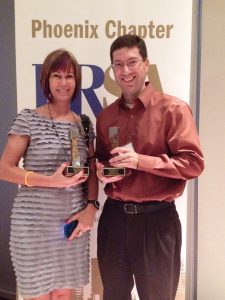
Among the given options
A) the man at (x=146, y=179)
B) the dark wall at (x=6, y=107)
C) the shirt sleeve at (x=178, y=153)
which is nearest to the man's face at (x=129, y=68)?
the man at (x=146, y=179)

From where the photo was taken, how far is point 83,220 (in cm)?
184

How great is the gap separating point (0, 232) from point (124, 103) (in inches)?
73.0

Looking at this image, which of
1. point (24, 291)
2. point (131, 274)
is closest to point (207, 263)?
point (131, 274)

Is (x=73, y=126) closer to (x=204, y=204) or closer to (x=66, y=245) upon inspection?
(x=66, y=245)

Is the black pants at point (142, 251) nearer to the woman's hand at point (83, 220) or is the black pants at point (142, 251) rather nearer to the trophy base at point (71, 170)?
the woman's hand at point (83, 220)

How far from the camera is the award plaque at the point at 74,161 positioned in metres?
1.67

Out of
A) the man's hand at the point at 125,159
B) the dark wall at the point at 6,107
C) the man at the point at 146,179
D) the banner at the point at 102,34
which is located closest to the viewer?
the man's hand at the point at 125,159

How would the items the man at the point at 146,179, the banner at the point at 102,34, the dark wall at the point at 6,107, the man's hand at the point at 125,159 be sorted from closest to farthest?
the man's hand at the point at 125,159 < the man at the point at 146,179 < the banner at the point at 102,34 < the dark wall at the point at 6,107

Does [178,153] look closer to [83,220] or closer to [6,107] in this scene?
[83,220]

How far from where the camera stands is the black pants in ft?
5.73

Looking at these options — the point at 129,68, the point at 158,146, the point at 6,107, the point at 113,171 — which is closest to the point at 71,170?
the point at 113,171

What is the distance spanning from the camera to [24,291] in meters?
1.78

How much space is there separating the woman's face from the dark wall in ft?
3.71

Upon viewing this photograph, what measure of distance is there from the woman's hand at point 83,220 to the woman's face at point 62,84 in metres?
0.62
